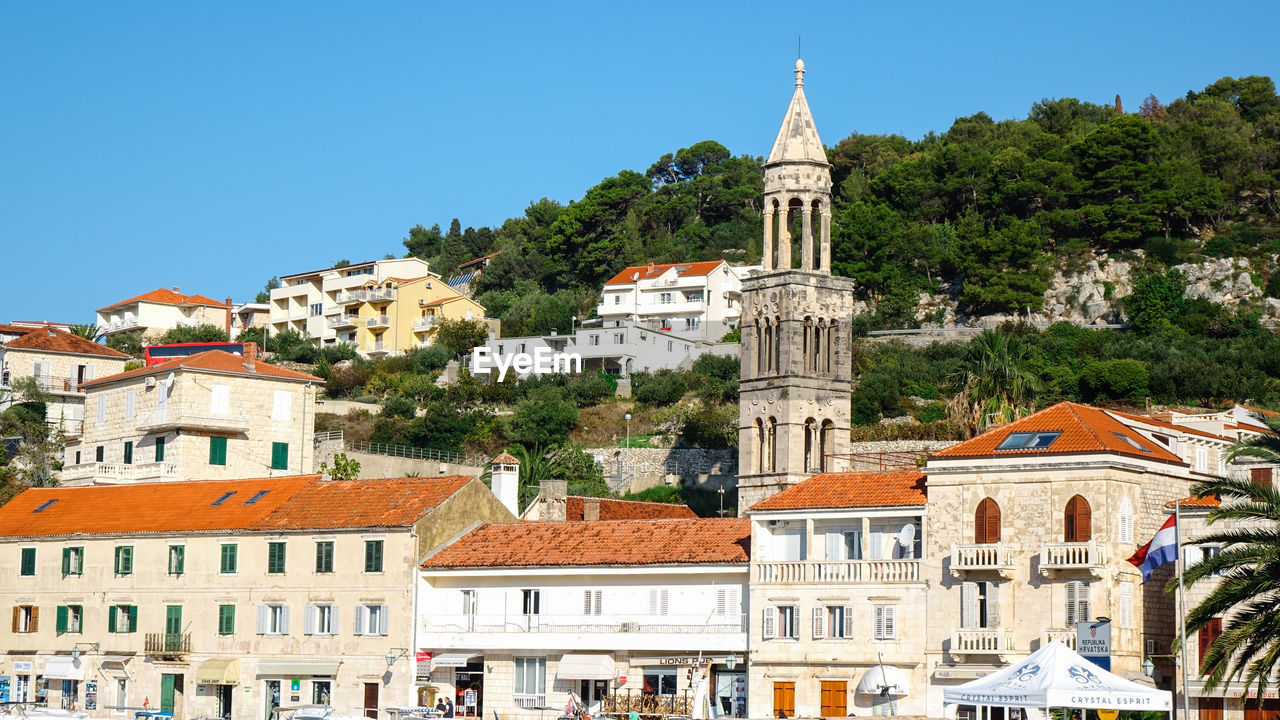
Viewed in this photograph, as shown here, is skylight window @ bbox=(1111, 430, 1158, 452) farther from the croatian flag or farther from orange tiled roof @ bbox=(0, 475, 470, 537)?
orange tiled roof @ bbox=(0, 475, 470, 537)

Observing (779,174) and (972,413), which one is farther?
(972,413)

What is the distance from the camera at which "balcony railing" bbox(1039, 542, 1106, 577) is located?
46250 mm

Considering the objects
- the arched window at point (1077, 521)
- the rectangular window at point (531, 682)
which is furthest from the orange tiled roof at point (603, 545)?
the arched window at point (1077, 521)

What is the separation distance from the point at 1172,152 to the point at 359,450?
5325cm

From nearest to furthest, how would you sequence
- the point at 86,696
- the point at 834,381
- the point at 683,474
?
the point at 86,696, the point at 834,381, the point at 683,474

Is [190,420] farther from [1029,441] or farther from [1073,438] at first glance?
[1073,438]

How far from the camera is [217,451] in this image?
77.7m

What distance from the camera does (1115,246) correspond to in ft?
356

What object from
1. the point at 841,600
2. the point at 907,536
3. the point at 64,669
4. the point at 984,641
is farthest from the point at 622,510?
the point at 984,641

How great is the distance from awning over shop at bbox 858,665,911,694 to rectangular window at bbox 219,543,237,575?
22.2 meters

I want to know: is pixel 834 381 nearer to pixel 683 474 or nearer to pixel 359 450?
pixel 683 474

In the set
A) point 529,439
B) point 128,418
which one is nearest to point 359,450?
point 529,439

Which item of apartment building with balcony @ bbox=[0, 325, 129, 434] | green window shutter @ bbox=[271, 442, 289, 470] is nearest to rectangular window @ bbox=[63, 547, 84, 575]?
green window shutter @ bbox=[271, 442, 289, 470]

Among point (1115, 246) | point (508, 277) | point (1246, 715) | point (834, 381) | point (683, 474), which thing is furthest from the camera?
point (508, 277)
